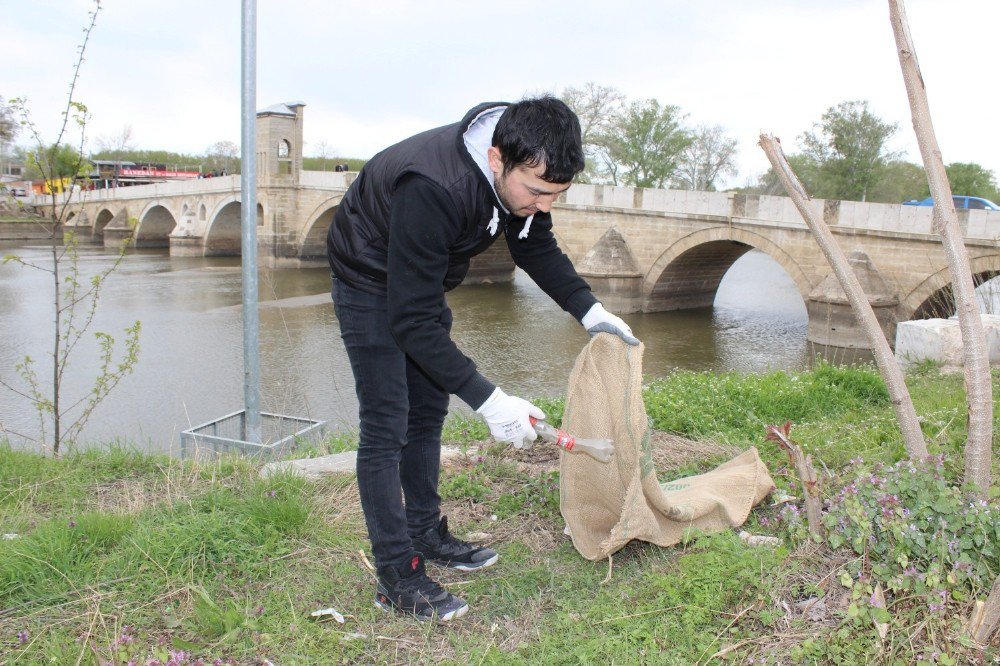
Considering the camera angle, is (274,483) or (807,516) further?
(274,483)

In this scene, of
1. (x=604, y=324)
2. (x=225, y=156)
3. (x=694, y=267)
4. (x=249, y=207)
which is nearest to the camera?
(x=604, y=324)

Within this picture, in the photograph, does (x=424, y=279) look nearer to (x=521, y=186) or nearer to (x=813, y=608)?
(x=521, y=186)

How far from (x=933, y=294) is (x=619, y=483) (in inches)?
512

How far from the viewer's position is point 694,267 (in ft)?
60.6

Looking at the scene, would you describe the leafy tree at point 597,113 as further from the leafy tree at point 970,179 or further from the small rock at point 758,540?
the small rock at point 758,540

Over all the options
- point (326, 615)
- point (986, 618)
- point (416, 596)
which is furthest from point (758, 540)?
point (326, 615)

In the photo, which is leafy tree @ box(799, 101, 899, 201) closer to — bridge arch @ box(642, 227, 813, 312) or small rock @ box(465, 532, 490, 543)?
bridge arch @ box(642, 227, 813, 312)

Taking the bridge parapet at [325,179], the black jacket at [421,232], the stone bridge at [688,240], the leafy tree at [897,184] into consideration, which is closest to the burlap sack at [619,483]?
the black jacket at [421,232]

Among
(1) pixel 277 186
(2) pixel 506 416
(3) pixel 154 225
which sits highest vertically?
(1) pixel 277 186

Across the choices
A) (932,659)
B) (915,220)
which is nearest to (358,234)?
(932,659)

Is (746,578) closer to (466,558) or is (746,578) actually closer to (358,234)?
(466,558)

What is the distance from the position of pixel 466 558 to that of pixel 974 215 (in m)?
12.4

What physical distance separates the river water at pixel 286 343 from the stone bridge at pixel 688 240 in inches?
35.5

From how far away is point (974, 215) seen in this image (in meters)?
12.0
